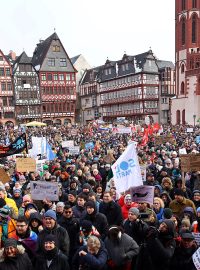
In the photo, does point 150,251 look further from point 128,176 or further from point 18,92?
point 18,92

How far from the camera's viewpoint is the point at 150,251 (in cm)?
450

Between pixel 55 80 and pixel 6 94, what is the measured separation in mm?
8229

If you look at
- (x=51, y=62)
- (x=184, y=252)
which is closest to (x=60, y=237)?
(x=184, y=252)

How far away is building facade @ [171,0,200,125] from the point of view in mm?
50028

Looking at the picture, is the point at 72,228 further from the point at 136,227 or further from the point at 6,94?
the point at 6,94

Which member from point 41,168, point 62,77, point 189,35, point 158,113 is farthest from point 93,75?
point 41,168

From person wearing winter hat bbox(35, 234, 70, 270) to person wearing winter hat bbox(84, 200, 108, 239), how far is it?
4.13 ft

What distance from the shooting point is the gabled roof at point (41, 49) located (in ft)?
182

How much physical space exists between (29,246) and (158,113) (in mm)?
53269

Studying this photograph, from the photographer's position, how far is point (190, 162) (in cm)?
924

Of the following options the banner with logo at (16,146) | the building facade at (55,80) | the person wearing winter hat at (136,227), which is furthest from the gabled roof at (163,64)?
the person wearing winter hat at (136,227)

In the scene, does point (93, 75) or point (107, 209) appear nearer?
point (107, 209)

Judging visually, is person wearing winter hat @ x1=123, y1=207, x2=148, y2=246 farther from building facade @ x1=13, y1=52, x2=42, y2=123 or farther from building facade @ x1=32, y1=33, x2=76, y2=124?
building facade @ x1=32, y1=33, x2=76, y2=124

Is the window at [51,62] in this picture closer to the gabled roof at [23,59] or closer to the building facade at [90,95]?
the gabled roof at [23,59]
